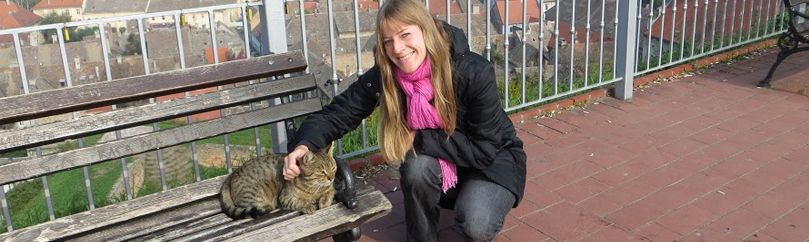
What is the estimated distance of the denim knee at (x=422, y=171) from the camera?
121 inches

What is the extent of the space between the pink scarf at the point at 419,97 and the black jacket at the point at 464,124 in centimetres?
5

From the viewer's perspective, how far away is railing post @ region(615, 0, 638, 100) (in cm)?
564

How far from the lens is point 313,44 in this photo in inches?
172

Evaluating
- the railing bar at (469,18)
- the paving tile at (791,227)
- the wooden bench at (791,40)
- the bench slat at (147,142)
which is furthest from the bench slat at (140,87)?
the wooden bench at (791,40)

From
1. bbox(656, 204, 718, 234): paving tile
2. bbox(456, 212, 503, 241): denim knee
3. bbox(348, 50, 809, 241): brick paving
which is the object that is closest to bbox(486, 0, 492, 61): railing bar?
bbox(348, 50, 809, 241): brick paving

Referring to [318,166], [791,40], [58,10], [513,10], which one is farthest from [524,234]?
[58,10]

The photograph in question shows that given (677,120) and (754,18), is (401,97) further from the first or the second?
(754,18)

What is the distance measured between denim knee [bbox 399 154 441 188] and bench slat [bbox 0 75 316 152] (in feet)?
1.90

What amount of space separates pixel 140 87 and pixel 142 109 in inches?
3.8

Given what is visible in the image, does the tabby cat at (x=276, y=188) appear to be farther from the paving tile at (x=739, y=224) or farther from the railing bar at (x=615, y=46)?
the railing bar at (x=615, y=46)

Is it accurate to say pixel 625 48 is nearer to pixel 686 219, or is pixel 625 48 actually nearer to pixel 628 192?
pixel 628 192

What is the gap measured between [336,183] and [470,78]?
0.69 m

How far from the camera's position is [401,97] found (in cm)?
305

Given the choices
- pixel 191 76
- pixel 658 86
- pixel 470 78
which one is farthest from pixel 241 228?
pixel 658 86
